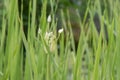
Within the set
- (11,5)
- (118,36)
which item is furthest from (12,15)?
(118,36)

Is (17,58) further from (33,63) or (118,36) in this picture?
(118,36)

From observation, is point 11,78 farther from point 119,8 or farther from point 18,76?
point 119,8

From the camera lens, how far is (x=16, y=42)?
0.55 meters

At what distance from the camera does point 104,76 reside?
21.7 inches

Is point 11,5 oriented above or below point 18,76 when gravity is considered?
above

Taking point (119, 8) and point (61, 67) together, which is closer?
point (61, 67)

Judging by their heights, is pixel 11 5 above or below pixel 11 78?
above

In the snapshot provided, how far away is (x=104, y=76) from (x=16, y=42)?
0.14 m

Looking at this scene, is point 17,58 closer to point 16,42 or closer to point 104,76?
point 16,42

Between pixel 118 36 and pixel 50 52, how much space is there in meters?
0.12

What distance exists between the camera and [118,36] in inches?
21.7

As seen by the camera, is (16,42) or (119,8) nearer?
(16,42)

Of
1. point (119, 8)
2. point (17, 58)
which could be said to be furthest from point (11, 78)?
point (119, 8)

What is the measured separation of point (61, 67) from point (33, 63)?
0.20ft
